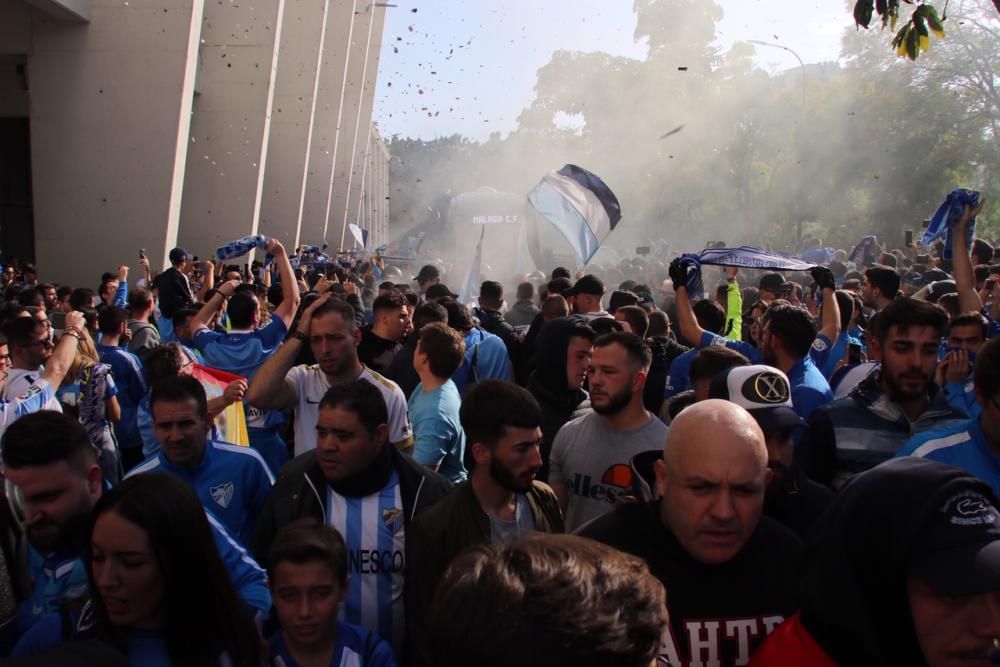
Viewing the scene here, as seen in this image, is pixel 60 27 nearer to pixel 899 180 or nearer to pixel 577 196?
pixel 577 196

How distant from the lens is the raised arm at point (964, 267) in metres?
5.64

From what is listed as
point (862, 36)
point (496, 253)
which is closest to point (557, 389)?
point (496, 253)

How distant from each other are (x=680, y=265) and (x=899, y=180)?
34.0 m

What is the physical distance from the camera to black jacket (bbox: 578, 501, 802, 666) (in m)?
2.34

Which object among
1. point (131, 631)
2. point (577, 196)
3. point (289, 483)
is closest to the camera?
point (131, 631)

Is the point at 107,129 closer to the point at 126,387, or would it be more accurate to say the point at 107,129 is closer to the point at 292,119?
the point at 126,387

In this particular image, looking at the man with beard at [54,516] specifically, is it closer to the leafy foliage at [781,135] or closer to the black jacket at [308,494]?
the black jacket at [308,494]

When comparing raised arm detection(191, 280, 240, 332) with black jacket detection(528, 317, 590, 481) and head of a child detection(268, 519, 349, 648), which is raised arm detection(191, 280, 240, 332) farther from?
head of a child detection(268, 519, 349, 648)

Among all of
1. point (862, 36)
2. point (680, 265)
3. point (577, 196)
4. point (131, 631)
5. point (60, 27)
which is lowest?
point (131, 631)

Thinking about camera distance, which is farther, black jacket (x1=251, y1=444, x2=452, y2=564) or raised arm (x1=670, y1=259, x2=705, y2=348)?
raised arm (x1=670, y1=259, x2=705, y2=348)

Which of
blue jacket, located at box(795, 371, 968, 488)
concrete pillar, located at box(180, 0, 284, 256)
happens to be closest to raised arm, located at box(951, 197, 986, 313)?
blue jacket, located at box(795, 371, 968, 488)

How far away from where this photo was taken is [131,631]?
242cm

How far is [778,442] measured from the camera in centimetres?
320

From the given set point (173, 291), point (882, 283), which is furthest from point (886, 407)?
point (173, 291)
